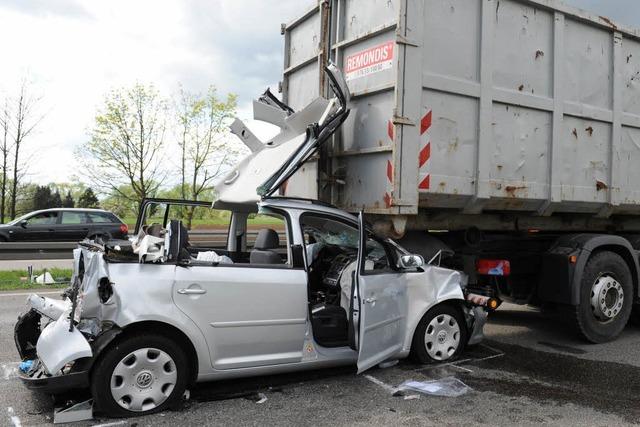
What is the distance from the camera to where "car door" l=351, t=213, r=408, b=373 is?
162 inches

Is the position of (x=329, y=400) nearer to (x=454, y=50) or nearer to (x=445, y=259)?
(x=445, y=259)

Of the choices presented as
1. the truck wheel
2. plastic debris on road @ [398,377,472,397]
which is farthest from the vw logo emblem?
the truck wheel

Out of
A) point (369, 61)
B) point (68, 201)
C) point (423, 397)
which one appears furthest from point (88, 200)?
point (423, 397)

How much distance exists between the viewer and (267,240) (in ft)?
15.1

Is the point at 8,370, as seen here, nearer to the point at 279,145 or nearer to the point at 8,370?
the point at 8,370

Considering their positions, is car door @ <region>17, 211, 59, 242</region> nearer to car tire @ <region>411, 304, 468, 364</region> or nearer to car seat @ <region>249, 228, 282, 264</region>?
car seat @ <region>249, 228, 282, 264</region>

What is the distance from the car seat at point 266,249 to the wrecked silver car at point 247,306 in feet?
0.03

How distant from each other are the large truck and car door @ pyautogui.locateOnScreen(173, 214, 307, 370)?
4.50ft

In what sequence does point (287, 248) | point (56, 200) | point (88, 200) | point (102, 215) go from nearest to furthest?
1. point (287, 248)
2. point (102, 215)
3. point (88, 200)
4. point (56, 200)

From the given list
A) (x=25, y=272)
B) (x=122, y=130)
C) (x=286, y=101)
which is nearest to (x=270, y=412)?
(x=286, y=101)

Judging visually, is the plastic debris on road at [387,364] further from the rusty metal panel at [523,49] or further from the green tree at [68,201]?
the green tree at [68,201]

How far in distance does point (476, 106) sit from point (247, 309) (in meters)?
3.09

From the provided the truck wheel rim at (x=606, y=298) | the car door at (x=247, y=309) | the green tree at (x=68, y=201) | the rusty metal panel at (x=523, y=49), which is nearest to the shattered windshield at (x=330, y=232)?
the car door at (x=247, y=309)

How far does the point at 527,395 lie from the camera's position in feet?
13.9
